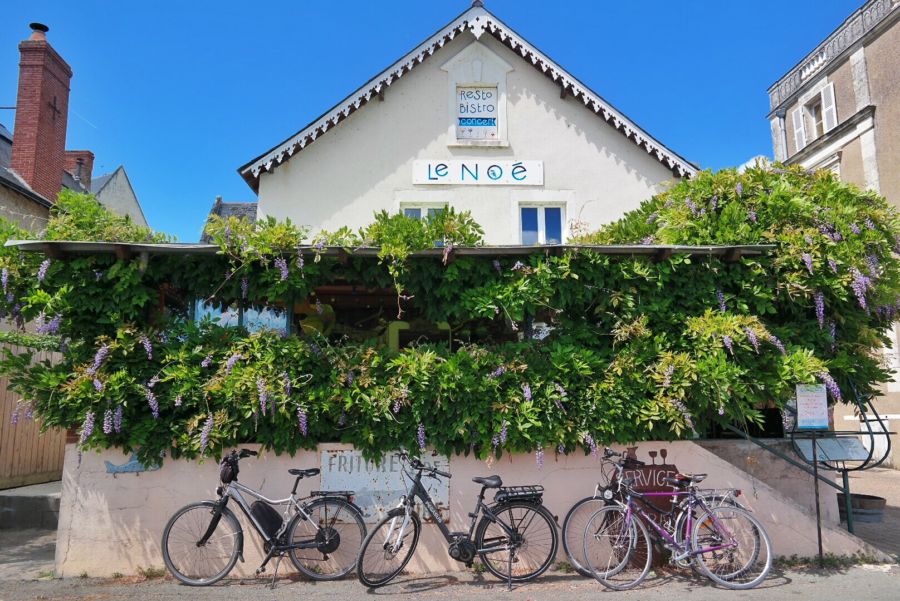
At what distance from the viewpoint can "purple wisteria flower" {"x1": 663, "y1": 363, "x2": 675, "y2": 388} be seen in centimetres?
631

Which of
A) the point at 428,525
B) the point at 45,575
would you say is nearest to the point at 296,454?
the point at 428,525

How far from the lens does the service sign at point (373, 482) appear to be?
6352mm

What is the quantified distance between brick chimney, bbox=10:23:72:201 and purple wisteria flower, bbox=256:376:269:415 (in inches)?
457

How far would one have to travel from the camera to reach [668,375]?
6.31 meters

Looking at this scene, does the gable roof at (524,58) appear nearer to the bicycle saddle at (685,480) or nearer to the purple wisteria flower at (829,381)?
the purple wisteria flower at (829,381)

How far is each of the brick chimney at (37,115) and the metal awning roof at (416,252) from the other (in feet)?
32.8

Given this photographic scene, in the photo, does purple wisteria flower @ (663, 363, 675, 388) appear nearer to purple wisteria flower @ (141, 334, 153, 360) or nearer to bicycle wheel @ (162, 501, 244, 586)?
bicycle wheel @ (162, 501, 244, 586)

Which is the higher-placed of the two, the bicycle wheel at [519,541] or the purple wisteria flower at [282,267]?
the purple wisteria flower at [282,267]

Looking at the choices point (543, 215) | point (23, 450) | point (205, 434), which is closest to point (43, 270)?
point (205, 434)

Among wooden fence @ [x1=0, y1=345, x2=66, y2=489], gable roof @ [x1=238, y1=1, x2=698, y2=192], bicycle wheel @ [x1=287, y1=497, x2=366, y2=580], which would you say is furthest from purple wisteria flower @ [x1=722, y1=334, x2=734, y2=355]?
wooden fence @ [x1=0, y1=345, x2=66, y2=489]

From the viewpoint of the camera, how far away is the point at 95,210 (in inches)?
249

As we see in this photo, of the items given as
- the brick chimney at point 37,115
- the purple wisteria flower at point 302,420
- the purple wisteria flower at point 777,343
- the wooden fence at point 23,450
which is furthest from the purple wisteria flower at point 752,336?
the brick chimney at point 37,115

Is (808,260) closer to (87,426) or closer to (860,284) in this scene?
(860,284)

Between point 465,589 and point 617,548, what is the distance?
5.05 feet
